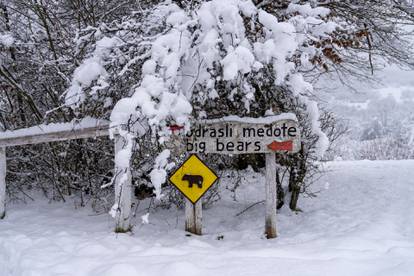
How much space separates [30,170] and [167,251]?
13.7 ft

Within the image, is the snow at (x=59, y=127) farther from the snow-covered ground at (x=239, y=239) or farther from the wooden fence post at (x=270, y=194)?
the wooden fence post at (x=270, y=194)

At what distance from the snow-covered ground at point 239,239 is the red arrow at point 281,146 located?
949 mm

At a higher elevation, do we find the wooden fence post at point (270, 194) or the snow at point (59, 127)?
the snow at point (59, 127)

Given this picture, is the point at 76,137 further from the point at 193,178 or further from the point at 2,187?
the point at 2,187

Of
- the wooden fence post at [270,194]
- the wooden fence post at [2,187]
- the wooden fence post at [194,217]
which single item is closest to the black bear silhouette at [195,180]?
the wooden fence post at [194,217]

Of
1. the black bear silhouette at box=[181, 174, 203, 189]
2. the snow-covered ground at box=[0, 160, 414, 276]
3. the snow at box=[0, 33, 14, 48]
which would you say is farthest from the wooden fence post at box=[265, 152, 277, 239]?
the snow at box=[0, 33, 14, 48]

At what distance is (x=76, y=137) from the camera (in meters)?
5.62

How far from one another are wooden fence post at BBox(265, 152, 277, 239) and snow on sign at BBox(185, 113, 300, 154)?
19 centimetres

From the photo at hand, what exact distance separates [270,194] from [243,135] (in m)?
0.79

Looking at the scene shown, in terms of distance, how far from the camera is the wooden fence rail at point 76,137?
5.34 m

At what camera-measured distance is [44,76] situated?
23.8ft

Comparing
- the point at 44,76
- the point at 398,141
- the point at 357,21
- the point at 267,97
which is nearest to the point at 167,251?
the point at 267,97

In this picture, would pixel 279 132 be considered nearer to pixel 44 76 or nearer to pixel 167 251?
pixel 167 251

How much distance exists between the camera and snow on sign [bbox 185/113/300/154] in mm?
5195
